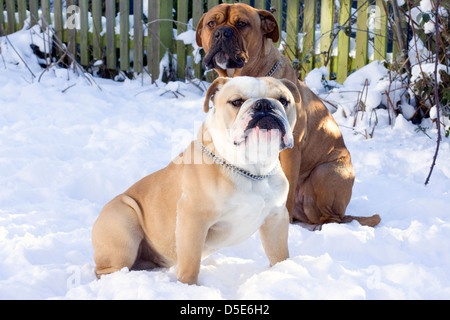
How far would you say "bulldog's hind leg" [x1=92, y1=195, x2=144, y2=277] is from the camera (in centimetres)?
286

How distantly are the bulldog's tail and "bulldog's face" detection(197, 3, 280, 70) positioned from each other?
123cm

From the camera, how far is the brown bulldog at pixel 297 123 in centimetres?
382

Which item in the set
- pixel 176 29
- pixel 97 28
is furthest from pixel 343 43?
pixel 97 28

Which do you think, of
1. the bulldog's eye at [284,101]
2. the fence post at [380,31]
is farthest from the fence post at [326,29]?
the bulldog's eye at [284,101]

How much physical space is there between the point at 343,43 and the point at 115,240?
4589mm

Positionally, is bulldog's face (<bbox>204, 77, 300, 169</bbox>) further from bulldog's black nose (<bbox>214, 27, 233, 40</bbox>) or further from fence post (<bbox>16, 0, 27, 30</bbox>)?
fence post (<bbox>16, 0, 27, 30</bbox>)

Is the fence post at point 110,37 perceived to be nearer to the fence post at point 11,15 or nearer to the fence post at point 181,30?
the fence post at point 181,30

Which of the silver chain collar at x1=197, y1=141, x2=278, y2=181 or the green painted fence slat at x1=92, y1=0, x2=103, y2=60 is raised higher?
the silver chain collar at x1=197, y1=141, x2=278, y2=181

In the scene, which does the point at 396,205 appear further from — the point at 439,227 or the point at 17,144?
the point at 17,144

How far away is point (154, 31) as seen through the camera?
7547 mm

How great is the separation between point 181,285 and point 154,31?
17.9 ft

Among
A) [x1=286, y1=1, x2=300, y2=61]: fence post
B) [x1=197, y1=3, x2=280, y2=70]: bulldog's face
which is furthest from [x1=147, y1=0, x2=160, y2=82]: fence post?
[x1=197, y1=3, x2=280, y2=70]: bulldog's face

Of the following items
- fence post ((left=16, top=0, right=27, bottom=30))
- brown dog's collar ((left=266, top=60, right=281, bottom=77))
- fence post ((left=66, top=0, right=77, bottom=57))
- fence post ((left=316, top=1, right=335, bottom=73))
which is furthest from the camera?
fence post ((left=16, top=0, right=27, bottom=30))

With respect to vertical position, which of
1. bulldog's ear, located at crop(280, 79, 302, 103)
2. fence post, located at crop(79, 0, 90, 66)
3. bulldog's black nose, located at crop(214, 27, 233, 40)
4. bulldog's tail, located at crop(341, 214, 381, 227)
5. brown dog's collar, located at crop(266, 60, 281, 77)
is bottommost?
bulldog's tail, located at crop(341, 214, 381, 227)
